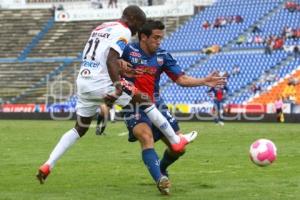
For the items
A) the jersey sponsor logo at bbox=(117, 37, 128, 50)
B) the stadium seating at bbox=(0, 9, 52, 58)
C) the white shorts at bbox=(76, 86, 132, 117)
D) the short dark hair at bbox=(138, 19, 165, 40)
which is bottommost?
the stadium seating at bbox=(0, 9, 52, 58)

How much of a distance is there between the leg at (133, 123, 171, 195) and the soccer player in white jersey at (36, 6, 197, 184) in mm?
214

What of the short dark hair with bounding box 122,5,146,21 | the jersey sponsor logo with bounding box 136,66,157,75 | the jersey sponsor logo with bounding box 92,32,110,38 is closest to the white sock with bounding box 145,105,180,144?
the jersey sponsor logo with bounding box 136,66,157,75

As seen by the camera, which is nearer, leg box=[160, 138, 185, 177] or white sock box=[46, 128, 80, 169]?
white sock box=[46, 128, 80, 169]

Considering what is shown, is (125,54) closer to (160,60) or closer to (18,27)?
(160,60)

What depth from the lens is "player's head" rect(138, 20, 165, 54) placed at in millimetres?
10047

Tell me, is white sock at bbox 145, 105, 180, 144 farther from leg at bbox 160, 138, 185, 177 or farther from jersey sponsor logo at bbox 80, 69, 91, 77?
jersey sponsor logo at bbox 80, 69, 91, 77

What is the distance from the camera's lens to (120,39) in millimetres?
9734

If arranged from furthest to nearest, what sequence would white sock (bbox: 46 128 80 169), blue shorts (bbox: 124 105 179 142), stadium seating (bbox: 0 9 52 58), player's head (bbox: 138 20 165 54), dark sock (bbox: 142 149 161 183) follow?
stadium seating (bbox: 0 9 52 58) → white sock (bbox: 46 128 80 169) → player's head (bbox: 138 20 165 54) → blue shorts (bbox: 124 105 179 142) → dark sock (bbox: 142 149 161 183)

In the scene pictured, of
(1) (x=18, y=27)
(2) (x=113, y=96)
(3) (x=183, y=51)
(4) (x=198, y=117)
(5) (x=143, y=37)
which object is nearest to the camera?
(2) (x=113, y=96)

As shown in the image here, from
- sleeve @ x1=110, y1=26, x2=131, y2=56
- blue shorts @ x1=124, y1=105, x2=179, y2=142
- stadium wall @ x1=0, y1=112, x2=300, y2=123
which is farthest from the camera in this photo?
stadium wall @ x1=0, y1=112, x2=300, y2=123

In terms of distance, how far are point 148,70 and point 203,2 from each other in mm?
41286

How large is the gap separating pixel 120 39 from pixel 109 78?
55 centimetres

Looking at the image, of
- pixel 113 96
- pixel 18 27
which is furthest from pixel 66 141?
pixel 18 27

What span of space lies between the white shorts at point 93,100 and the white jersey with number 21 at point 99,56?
2.8 inches
